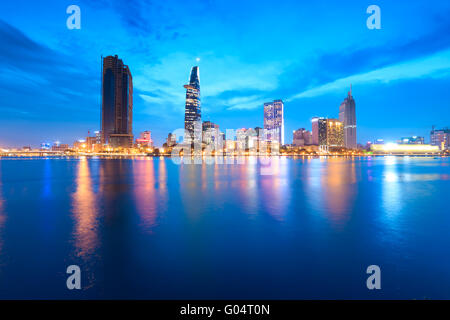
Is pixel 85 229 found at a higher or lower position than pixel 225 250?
higher

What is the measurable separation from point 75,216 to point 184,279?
46.0ft

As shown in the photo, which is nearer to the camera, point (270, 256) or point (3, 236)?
point (270, 256)

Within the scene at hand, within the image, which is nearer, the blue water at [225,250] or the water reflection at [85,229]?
the blue water at [225,250]

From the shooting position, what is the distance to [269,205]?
2338 centimetres

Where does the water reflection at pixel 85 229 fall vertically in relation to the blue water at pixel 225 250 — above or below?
above

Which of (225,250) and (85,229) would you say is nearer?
(225,250)

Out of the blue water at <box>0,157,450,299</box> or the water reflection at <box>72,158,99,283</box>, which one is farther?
the water reflection at <box>72,158,99,283</box>

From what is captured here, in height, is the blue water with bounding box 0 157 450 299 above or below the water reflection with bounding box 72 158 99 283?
Result: below
